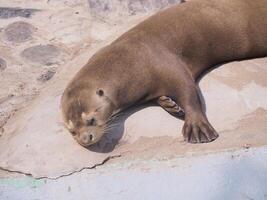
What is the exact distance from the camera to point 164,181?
9.61 feet

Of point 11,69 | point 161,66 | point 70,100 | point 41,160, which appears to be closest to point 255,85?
point 161,66

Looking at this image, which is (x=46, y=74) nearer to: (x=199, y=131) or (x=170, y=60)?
(x=170, y=60)

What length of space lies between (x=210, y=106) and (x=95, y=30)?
1456 mm

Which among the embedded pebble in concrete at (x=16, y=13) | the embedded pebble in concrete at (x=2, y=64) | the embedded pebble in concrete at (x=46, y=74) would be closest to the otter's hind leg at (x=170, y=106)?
the embedded pebble in concrete at (x=46, y=74)

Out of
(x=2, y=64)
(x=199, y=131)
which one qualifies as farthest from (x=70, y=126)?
(x=2, y=64)

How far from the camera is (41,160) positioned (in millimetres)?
3211

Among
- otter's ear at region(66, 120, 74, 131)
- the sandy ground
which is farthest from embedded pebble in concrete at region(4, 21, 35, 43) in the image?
otter's ear at region(66, 120, 74, 131)

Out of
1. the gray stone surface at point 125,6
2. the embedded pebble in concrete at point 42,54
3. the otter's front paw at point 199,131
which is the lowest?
the embedded pebble in concrete at point 42,54

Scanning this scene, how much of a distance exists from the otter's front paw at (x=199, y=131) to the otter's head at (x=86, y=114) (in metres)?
0.46

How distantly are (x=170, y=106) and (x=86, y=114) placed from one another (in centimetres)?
52

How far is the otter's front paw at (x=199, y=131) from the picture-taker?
317 cm

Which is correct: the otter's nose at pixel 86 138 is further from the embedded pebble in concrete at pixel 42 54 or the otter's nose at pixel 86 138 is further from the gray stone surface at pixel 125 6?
the gray stone surface at pixel 125 6

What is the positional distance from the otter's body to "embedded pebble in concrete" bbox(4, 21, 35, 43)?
3.71ft

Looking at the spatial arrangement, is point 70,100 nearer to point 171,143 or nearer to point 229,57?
point 171,143
